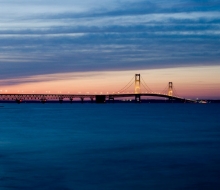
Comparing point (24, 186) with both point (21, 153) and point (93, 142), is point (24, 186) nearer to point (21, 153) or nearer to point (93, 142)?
point (21, 153)

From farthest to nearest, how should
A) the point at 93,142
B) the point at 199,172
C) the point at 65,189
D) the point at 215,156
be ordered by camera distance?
the point at 93,142 → the point at 215,156 → the point at 199,172 → the point at 65,189

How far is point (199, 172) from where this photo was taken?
14.9m

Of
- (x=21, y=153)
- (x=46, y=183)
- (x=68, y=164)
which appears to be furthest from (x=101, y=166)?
(x=21, y=153)

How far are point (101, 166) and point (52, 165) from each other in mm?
1696

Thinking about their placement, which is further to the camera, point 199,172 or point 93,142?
point 93,142

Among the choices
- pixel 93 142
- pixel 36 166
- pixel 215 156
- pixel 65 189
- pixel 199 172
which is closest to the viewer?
pixel 65 189

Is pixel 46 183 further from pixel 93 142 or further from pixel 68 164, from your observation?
pixel 93 142

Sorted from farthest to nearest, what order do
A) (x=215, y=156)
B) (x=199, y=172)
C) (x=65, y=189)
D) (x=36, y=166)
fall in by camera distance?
1. (x=215, y=156)
2. (x=36, y=166)
3. (x=199, y=172)
4. (x=65, y=189)

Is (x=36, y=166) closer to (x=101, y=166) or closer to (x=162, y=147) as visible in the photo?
(x=101, y=166)

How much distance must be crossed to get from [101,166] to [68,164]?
1229 millimetres

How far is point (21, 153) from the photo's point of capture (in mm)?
19875

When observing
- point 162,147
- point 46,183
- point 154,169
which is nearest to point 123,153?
point 162,147

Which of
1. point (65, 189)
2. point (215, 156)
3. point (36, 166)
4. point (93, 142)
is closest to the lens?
point (65, 189)

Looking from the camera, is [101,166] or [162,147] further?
[162,147]
